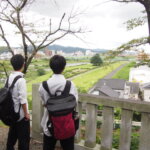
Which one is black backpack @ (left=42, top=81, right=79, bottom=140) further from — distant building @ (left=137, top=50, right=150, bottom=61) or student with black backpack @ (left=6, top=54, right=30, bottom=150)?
distant building @ (left=137, top=50, right=150, bottom=61)

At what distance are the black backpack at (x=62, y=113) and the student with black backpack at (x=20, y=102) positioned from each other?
40 cm

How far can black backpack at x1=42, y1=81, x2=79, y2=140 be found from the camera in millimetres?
1646

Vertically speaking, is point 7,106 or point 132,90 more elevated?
point 7,106

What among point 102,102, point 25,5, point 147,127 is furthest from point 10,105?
point 25,5

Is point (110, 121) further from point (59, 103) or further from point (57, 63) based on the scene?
point (57, 63)

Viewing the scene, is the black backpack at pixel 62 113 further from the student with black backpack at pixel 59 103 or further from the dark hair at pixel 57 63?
the dark hair at pixel 57 63

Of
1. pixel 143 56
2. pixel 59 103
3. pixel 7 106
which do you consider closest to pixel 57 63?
pixel 59 103

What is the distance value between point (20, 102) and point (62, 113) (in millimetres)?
604

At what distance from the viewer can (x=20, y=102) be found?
2010 mm

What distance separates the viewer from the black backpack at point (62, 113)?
165 cm

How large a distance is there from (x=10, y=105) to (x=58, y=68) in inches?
28.0

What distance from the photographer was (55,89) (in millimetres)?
1705

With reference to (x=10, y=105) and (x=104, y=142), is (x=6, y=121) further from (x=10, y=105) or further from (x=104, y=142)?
(x=104, y=142)

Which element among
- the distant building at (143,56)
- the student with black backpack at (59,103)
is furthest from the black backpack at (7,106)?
the distant building at (143,56)
